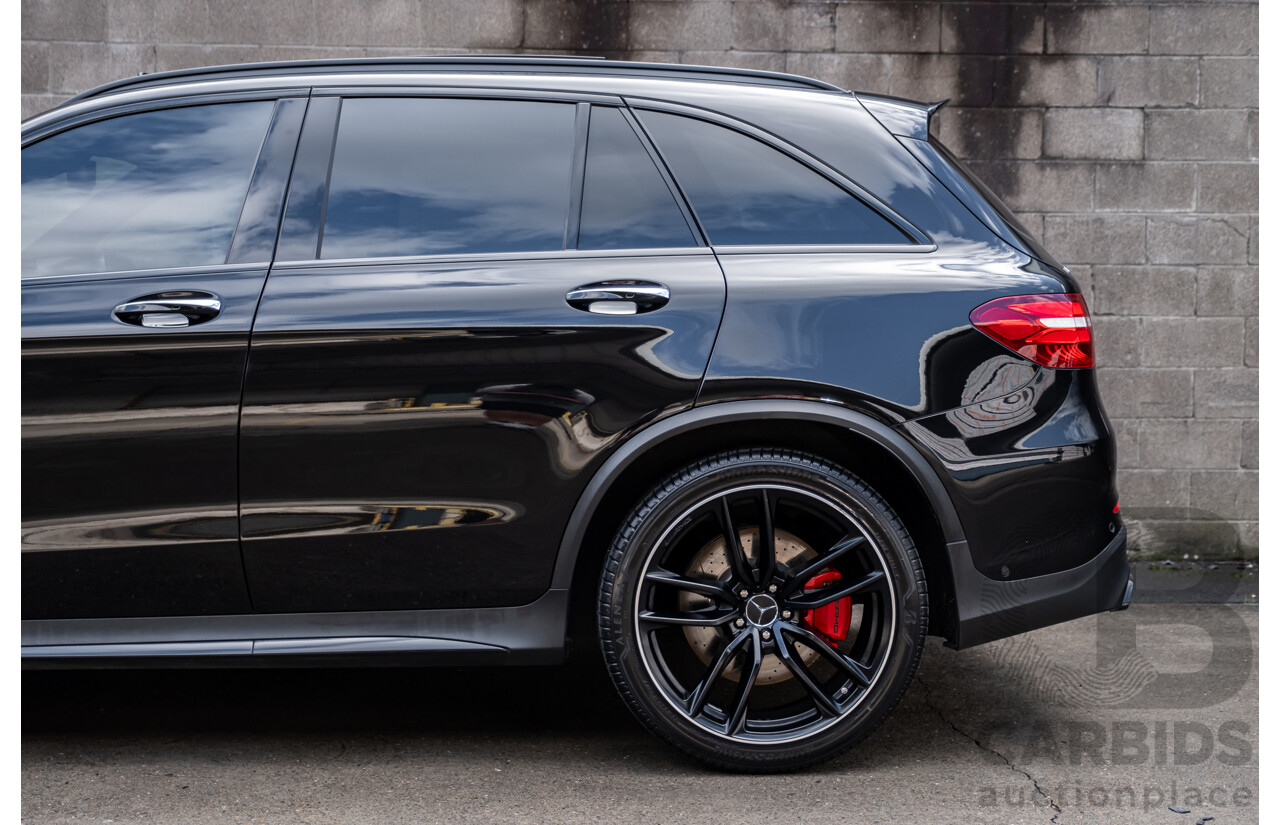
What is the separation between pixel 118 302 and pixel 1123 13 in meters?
4.81

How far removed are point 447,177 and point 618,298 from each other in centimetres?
59

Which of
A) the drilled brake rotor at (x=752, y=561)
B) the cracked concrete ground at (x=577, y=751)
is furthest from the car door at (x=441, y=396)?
the cracked concrete ground at (x=577, y=751)

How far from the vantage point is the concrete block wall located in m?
5.12

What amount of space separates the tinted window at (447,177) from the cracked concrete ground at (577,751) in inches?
56.0

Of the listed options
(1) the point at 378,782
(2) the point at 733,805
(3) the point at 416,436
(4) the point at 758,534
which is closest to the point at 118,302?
(3) the point at 416,436

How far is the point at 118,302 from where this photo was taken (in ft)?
8.93

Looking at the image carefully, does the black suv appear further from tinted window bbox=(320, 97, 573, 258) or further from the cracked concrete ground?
the cracked concrete ground

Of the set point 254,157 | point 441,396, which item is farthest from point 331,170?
point 441,396

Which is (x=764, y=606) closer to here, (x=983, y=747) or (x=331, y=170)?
(x=983, y=747)

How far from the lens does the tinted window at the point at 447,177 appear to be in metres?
2.82

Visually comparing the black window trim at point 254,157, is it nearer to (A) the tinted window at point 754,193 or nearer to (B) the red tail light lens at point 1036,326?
(A) the tinted window at point 754,193

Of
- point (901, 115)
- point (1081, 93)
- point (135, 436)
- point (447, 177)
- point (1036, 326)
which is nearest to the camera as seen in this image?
point (135, 436)

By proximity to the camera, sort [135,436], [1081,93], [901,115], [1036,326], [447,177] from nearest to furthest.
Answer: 1. [135,436]
2. [1036,326]
3. [447,177]
4. [901,115]
5. [1081,93]

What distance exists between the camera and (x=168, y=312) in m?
2.71
